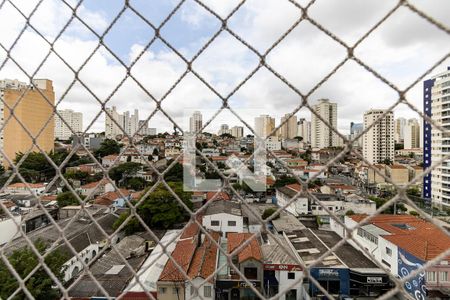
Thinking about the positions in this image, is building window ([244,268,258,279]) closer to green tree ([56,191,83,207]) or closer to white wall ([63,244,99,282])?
white wall ([63,244,99,282])

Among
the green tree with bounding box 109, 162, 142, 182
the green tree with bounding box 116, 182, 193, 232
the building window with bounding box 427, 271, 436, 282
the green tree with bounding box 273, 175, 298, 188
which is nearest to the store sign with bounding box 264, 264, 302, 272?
the building window with bounding box 427, 271, 436, 282

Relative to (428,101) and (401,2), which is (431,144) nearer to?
(428,101)

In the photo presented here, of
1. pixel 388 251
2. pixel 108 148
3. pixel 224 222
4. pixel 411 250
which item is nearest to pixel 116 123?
pixel 411 250

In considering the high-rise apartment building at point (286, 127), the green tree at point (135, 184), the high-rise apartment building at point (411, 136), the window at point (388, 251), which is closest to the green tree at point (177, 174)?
the green tree at point (135, 184)

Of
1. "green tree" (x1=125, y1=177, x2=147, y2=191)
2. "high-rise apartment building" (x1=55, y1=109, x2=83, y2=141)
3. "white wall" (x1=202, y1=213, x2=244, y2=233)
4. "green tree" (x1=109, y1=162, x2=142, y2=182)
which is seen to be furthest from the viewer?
"green tree" (x1=109, y1=162, x2=142, y2=182)

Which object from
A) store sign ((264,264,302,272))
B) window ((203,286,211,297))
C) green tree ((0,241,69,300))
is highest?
green tree ((0,241,69,300))
